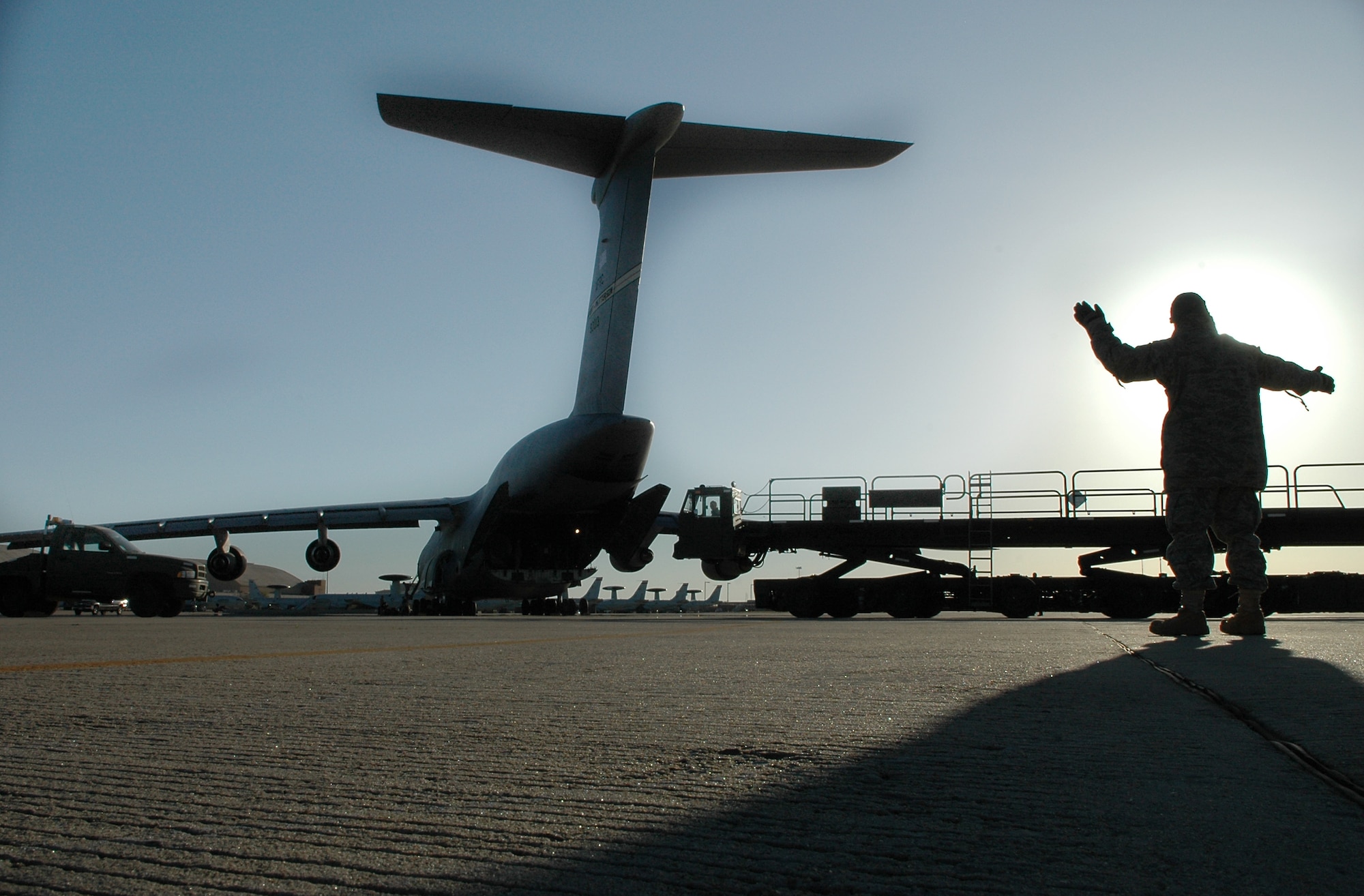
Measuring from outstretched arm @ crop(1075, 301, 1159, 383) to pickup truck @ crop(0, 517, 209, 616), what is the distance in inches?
715

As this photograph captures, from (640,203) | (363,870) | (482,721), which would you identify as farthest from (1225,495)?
(640,203)

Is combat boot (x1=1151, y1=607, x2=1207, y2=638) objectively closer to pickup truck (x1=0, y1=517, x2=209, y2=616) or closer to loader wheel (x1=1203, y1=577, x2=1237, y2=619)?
loader wheel (x1=1203, y1=577, x2=1237, y2=619)

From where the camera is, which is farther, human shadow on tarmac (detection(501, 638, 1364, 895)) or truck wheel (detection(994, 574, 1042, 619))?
truck wheel (detection(994, 574, 1042, 619))

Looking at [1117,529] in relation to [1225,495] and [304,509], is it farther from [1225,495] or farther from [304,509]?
[304,509]

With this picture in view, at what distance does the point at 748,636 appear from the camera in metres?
7.80

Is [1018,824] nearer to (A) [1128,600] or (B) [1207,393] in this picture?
(B) [1207,393]

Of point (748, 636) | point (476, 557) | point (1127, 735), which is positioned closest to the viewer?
point (1127, 735)

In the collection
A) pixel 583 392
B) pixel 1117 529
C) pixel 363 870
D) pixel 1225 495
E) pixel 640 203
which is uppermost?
pixel 640 203

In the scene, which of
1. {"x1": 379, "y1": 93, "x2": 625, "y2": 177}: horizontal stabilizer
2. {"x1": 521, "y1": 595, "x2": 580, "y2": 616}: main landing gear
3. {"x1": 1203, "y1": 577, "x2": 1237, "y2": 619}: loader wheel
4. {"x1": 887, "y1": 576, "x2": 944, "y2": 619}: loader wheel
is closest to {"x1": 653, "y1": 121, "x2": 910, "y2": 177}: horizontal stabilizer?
{"x1": 379, "y1": 93, "x2": 625, "y2": 177}: horizontal stabilizer

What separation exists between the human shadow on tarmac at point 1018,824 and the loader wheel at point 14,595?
21408 millimetres

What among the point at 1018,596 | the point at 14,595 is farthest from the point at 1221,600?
the point at 14,595

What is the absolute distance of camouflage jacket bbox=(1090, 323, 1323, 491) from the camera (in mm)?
6746

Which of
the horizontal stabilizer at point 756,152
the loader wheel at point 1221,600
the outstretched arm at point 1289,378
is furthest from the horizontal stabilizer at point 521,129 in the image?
the outstretched arm at point 1289,378

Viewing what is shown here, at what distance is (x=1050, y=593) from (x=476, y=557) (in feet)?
41.6
